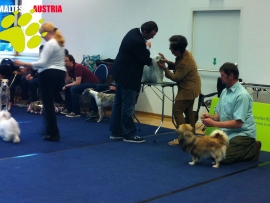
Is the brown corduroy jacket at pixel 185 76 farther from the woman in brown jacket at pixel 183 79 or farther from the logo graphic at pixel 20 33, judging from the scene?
the logo graphic at pixel 20 33

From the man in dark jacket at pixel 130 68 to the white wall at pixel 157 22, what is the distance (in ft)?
6.46

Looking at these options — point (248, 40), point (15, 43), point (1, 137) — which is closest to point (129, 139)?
point (1, 137)

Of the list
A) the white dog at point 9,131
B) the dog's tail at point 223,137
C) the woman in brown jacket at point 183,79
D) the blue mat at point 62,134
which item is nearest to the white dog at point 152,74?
the woman in brown jacket at point 183,79

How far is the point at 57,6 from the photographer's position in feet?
30.5

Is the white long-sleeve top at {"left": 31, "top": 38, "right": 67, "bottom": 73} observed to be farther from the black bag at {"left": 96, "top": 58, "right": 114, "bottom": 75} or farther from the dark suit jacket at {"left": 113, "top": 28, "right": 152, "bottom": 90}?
the black bag at {"left": 96, "top": 58, "right": 114, "bottom": 75}

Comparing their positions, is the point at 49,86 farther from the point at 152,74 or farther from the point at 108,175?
the point at 108,175

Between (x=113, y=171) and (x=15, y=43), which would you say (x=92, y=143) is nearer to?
(x=113, y=171)

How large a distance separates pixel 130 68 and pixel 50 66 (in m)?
0.90

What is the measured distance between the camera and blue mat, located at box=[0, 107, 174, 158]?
4.78 metres

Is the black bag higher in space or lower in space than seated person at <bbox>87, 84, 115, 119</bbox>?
higher

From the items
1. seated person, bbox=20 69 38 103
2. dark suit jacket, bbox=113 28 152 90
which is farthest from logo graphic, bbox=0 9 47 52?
dark suit jacket, bbox=113 28 152 90

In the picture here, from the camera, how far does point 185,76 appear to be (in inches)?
197

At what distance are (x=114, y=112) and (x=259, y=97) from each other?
226cm

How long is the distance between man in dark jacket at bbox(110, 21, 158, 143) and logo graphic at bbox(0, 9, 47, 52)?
548cm
